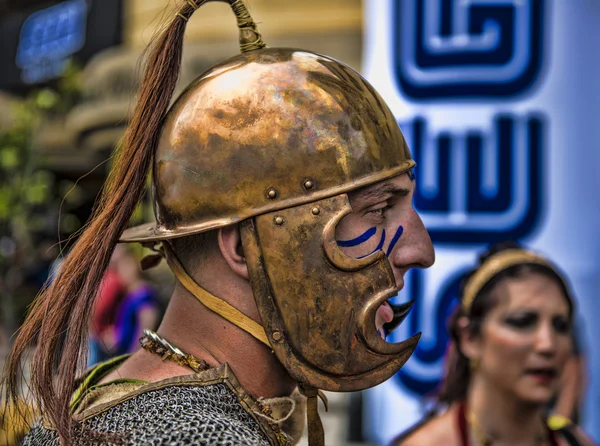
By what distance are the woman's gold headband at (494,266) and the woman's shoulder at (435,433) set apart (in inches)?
19.4

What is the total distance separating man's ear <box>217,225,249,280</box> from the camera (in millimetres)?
1657

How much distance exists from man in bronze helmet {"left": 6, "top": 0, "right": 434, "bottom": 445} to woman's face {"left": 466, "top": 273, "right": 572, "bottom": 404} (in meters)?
1.68

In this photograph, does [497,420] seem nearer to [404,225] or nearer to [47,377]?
[404,225]

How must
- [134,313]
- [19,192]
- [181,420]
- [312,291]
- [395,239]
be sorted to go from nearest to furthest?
[181,420]
[312,291]
[395,239]
[134,313]
[19,192]

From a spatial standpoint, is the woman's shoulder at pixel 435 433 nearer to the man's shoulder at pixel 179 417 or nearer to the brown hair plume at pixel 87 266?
the man's shoulder at pixel 179 417

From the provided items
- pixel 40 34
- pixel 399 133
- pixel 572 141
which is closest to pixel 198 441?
pixel 399 133

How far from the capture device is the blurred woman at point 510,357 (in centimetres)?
325

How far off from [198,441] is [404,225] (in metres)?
0.66

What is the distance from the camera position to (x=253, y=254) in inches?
64.0

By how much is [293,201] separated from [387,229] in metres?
0.24

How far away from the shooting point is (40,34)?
1389 cm

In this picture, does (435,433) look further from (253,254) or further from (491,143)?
(491,143)

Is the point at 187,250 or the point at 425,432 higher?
the point at 187,250

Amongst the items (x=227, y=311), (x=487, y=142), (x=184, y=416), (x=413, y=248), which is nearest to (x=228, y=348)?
(x=227, y=311)
